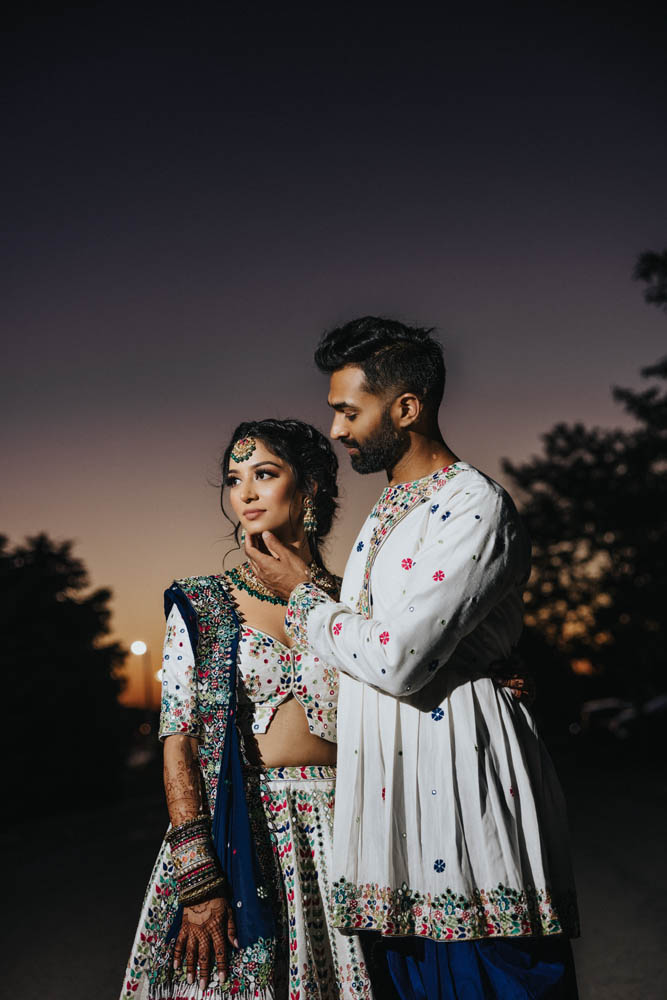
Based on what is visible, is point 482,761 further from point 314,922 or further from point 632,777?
point 632,777

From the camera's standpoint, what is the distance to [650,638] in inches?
1034

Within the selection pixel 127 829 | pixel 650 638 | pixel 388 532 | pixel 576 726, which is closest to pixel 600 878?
pixel 127 829

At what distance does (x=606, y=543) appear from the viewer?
87.9ft

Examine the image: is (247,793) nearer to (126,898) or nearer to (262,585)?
(262,585)

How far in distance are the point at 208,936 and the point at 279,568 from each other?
1.00 metres

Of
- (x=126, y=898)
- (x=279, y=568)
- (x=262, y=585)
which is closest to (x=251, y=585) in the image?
(x=262, y=585)

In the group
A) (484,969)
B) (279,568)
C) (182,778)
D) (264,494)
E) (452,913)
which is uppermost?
(264,494)

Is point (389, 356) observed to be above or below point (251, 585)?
above

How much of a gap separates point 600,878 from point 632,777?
25.1 ft

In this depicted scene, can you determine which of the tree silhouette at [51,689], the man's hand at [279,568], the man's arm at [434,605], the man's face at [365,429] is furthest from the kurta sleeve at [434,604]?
the tree silhouette at [51,689]

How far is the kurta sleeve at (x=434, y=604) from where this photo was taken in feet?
6.82

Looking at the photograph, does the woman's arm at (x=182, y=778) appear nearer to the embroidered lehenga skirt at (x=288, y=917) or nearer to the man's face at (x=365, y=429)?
the embroidered lehenga skirt at (x=288, y=917)

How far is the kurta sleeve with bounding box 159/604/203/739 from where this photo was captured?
272cm

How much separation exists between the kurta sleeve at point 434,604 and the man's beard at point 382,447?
0.80 ft
